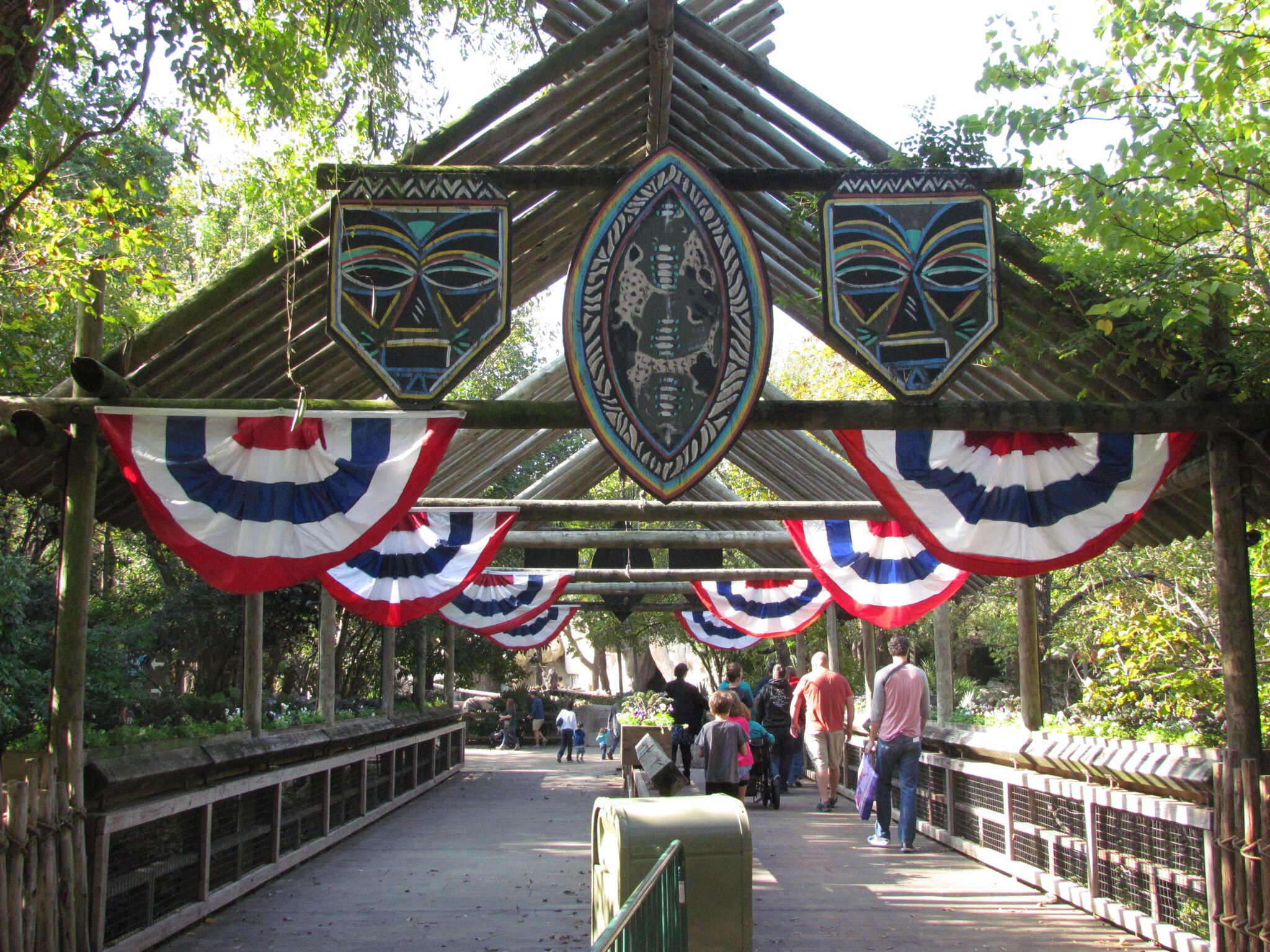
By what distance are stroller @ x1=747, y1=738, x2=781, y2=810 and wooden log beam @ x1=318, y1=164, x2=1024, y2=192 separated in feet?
24.3

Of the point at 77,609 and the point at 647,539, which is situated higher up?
the point at 647,539

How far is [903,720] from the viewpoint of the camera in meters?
8.93

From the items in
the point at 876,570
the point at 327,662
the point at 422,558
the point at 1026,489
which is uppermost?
the point at 1026,489

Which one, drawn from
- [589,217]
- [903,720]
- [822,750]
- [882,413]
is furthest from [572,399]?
[822,750]

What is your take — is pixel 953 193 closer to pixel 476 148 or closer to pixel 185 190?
pixel 476 148

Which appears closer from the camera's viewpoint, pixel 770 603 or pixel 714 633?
pixel 770 603

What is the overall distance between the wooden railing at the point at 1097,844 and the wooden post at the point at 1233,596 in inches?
26.9

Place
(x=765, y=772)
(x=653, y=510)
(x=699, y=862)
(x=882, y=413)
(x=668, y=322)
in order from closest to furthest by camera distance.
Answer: (x=699, y=862) < (x=668, y=322) < (x=882, y=413) < (x=653, y=510) < (x=765, y=772)

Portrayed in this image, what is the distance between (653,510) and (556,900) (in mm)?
4161

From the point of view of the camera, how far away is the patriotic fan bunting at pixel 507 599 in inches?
594

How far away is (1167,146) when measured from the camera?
229 inches

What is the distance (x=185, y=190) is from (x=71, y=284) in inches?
420

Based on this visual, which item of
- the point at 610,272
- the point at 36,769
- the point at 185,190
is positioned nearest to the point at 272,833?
the point at 36,769

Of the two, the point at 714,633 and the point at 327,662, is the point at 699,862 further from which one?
the point at 714,633
